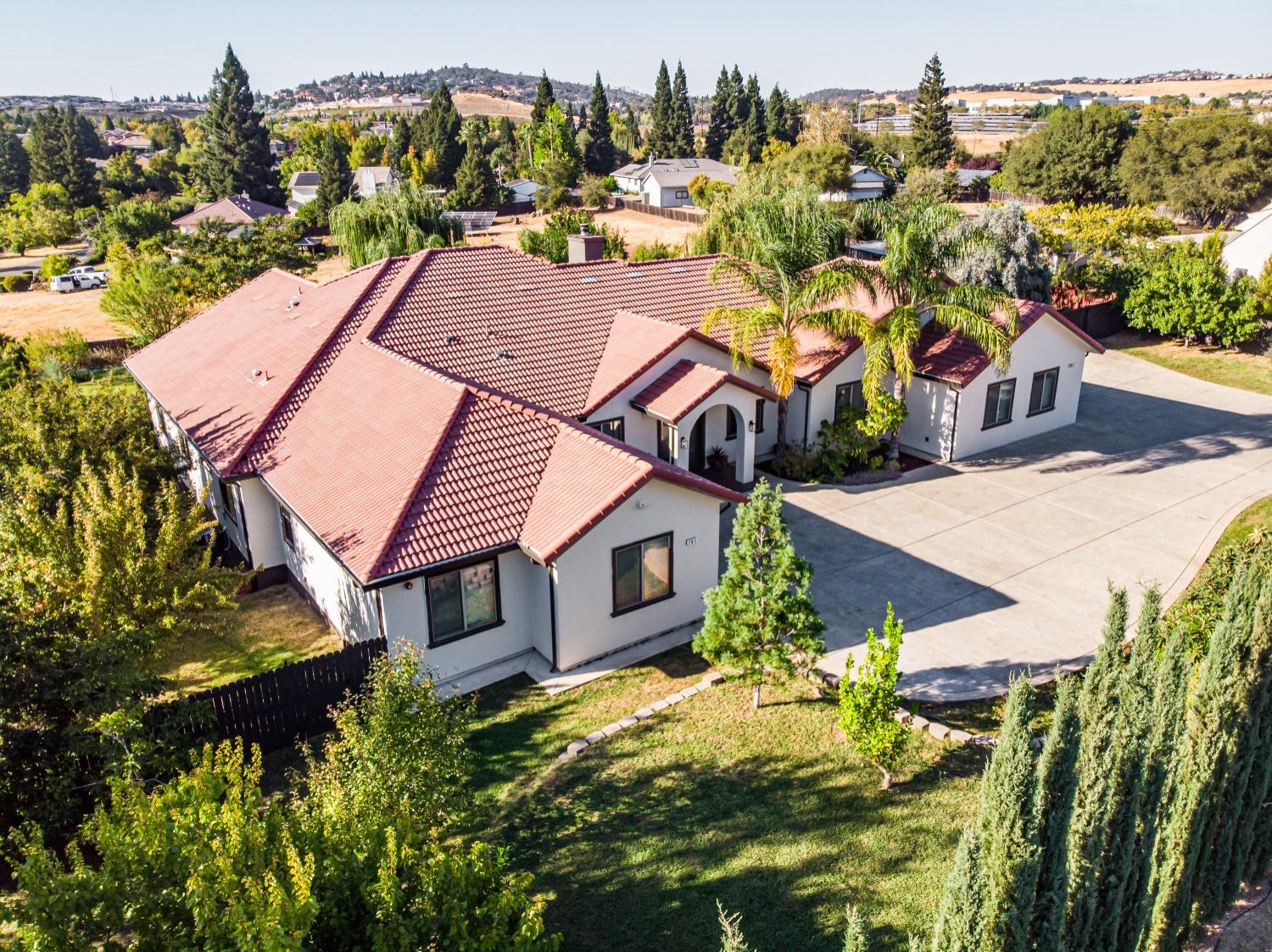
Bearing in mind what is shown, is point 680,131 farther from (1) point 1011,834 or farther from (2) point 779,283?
(1) point 1011,834

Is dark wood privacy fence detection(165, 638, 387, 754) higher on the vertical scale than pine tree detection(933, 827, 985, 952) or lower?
lower

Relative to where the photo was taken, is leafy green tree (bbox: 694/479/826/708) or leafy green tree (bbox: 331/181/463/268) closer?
leafy green tree (bbox: 694/479/826/708)

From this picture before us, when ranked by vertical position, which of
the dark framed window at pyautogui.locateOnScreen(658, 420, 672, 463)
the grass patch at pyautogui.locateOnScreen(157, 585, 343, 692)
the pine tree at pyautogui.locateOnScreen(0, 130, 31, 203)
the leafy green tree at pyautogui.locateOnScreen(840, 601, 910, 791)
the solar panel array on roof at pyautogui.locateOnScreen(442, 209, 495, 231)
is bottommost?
the grass patch at pyautogui.locateOnScreen(157, 585, 343, 692)

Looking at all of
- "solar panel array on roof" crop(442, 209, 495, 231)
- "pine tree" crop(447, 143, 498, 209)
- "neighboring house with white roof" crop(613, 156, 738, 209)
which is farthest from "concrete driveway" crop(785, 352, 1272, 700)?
"pine tree" crop(447, 143, 498, 209)

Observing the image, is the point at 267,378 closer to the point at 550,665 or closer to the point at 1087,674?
the point at 550,665

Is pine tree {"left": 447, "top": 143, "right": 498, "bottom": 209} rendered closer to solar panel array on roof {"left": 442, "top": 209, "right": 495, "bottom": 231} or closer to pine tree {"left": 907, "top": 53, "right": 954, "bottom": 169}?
solar panel array on roof {"left": 442, "top": 209, "right": 495, "bottom": 231}

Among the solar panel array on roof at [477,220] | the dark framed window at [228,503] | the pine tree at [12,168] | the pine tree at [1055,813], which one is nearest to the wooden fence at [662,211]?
the solar panel array on roof at [477,220]

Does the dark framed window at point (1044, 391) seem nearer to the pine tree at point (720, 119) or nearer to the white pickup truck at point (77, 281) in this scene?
the white pickup truck at point (77, 281)

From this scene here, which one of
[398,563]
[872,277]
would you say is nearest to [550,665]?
[398,563]
